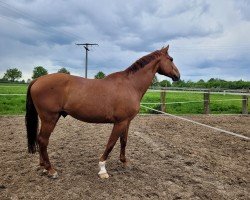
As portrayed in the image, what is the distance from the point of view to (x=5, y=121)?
10.9 metres

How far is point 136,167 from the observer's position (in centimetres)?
559

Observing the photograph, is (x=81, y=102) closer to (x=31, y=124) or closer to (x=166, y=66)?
(x=31, y=124)

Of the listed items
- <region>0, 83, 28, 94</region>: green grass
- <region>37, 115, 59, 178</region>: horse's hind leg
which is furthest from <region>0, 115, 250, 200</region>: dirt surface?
<region>0, 83, 28, 94</region>: green grass

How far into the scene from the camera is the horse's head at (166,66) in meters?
5.53

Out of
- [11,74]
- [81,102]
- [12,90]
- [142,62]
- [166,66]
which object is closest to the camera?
[81,102]

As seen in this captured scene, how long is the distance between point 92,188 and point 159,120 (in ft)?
25.1

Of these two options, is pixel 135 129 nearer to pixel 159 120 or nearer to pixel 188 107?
pixel 159 120

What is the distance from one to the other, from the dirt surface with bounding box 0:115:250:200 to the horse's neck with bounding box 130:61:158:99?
138 cm

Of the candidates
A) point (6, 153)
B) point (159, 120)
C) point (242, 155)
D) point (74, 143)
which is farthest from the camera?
point (159, 120)

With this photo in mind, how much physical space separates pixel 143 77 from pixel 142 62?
0.86ft

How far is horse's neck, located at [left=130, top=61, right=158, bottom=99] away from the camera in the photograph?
528cm

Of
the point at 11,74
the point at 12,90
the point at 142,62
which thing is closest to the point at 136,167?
the point at 142,62

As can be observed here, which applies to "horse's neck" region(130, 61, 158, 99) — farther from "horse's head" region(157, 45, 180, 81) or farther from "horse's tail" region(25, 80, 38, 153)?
"horse's tail" region(25, 80, 38, 153)

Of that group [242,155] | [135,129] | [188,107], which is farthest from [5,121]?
[188,107]
